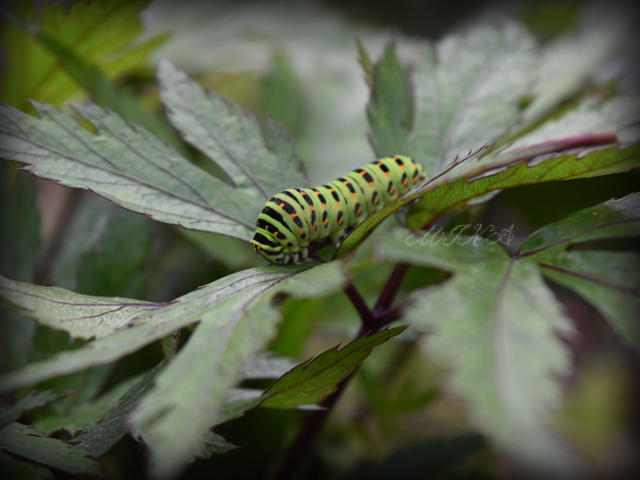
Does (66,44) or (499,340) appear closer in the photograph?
(499,340)

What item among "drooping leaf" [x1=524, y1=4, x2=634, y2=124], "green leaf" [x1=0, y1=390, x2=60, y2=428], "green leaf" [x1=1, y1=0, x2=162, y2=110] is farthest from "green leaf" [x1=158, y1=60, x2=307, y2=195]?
"drooping leaf" [x1=524, y1=4, x2=634, y2=124]

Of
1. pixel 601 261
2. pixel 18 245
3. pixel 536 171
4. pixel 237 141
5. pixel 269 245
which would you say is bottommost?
pixel 601 261

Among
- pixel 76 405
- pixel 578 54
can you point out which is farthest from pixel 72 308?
pixel 578 54

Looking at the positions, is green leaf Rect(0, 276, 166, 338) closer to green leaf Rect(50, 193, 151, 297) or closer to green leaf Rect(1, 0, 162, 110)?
green leaf Rect(50, 193, 151, 297)

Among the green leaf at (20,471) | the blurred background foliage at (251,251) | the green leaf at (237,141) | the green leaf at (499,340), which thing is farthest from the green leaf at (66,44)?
the green leaf at (499,340)

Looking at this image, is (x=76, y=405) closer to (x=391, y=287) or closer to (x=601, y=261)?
(x=391, y=287)

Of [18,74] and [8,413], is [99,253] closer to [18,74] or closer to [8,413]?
[8,413]

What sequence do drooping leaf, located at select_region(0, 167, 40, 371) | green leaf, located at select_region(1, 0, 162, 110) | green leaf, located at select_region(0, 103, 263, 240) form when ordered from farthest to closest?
1. green leaf, located at select_region(1, 0, 162, 110)
2. drooping leaf, located at select_region(0, 167, 40, 371)
3. green leaf, located at select_region(0, 103, 263, 240)
